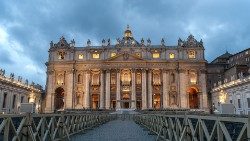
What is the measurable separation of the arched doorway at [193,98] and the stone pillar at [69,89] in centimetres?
3643

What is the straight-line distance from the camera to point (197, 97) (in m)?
86.4

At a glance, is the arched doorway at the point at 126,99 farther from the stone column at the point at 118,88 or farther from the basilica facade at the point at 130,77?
the stone column at the point at 118,88

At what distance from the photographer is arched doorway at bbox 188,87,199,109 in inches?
3408

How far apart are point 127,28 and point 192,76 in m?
30.7

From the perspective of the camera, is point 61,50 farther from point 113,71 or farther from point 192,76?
point 192,76

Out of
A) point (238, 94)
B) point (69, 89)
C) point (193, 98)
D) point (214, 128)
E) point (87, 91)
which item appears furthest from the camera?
point (193, 98)

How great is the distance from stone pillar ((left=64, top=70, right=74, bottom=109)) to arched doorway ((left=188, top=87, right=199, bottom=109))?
120 ft

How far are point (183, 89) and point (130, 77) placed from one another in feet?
53.9

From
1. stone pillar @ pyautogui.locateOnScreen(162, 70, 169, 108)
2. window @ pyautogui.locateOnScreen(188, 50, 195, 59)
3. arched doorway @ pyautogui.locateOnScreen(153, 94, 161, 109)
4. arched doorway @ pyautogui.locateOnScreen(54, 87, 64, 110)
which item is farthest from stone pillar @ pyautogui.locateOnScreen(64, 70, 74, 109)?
window @ pyautogui.locateOnScreen(188, 50, 195, 59)

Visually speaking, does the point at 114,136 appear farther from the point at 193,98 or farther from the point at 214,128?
the point at 193,98

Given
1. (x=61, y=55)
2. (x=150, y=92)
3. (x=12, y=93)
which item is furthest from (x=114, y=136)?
(x=61, y=55)

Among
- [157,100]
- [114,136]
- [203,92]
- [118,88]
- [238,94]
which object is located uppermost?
[118,88]

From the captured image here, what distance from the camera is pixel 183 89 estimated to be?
8394 cm

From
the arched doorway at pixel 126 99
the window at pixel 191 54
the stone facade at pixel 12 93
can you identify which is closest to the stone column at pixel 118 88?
the arched doorway at pixel 126 99
